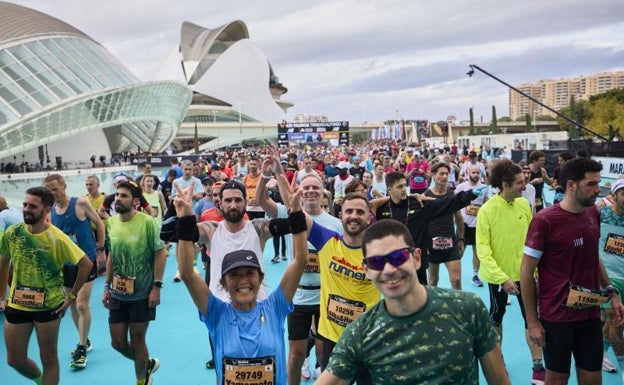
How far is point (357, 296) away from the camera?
314cm

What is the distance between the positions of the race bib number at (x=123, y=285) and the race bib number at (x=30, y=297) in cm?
53

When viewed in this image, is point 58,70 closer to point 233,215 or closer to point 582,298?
point 233,215

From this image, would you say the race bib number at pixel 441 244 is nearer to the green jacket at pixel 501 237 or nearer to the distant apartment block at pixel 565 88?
the green jacket at pixel 501 237

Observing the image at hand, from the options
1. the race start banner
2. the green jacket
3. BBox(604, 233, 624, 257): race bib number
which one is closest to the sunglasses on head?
Result: the green jacket

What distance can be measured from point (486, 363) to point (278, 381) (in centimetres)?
104

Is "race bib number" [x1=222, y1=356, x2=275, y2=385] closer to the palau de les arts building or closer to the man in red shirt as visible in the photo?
the man in red shirt

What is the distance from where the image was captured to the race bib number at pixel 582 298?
113 inches

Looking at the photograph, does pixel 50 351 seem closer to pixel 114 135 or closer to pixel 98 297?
pixel 98 297

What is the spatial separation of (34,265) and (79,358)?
4.79 ft

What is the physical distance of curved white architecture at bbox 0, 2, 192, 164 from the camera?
2470 centimetres

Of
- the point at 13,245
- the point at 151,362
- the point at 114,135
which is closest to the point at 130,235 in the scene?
the point at 13,245

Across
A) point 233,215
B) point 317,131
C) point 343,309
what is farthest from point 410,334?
point 317,131

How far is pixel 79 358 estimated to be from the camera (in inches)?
185

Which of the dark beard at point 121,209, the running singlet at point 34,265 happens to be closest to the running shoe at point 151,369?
the running singlet at point 34,265
